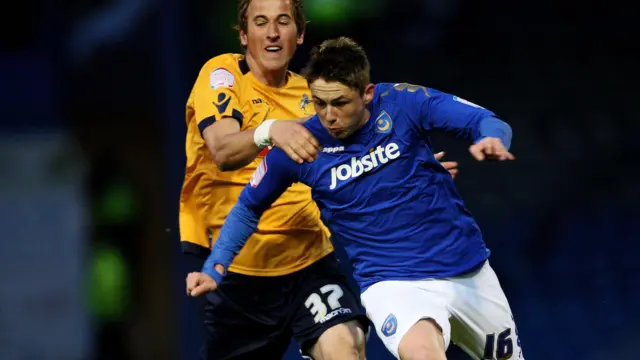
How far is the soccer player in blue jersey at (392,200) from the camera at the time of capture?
3975 mm

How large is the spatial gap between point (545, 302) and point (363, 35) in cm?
183

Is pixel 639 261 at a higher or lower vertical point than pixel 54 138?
lower

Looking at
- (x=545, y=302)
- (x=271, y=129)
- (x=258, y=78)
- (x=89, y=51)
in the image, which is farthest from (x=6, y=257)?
(x=545, y=302)

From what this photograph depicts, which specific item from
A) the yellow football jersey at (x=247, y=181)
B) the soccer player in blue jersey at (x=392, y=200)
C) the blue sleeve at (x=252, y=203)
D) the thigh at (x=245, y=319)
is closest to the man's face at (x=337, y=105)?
the soccer player in blue jersey at (x=392, y=200)

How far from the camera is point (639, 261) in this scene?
6.12m

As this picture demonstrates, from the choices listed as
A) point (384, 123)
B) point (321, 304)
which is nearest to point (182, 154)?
point (321, 304)

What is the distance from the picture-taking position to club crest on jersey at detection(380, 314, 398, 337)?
12.9ft

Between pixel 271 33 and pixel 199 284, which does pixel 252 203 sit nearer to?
pixel 199 284

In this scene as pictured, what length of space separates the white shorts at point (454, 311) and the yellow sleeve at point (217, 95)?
3.32ft

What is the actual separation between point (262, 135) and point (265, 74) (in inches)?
23.7

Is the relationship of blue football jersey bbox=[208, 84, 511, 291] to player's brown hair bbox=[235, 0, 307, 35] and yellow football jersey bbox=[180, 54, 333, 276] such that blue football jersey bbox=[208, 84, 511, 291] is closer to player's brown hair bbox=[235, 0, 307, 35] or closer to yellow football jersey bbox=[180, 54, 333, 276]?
yellow football jersey bbox=[180, 54, 333, 276]

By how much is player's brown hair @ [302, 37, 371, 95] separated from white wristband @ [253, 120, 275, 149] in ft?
0.84

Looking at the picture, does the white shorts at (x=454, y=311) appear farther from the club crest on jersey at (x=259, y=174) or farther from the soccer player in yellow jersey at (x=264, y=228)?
the club crest on jersey at (x=259, y=174)

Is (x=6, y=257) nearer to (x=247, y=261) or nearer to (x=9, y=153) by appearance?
(x=9, y=153)
